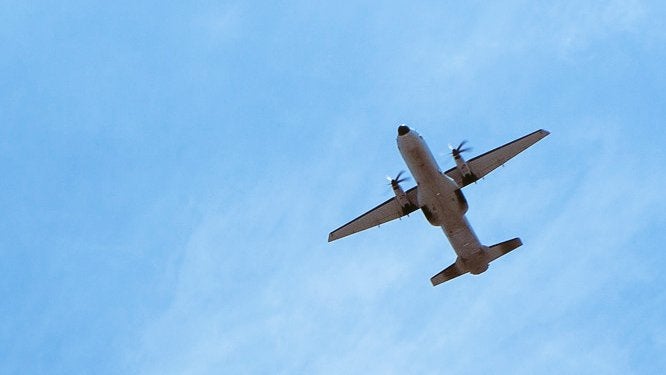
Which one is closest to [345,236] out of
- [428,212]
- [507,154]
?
[428,212]

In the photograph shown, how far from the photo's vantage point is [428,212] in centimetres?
7812

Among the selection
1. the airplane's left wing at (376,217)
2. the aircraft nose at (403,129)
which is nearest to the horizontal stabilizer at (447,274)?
the airplane's left wing at (376,217)

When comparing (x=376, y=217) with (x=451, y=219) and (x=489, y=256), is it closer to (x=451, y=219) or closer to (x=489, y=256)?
(x=451, y=219)

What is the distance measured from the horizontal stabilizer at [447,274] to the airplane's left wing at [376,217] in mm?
6161

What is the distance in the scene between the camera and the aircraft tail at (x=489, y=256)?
80625mm

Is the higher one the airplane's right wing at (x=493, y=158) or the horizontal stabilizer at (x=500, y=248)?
the airplane's right wing at (x=493, y=158)

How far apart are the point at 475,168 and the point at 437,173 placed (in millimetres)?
6888

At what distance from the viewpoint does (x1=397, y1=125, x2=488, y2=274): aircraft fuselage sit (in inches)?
2886

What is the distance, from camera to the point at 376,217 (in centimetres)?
8344

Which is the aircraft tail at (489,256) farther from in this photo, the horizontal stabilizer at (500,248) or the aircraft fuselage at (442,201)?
the aircraft fuselage at (442,201)

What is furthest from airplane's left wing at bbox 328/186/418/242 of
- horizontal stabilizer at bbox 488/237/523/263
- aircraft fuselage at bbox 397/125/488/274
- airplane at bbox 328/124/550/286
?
horizontal stabilizer at bbox 488/237/523/263

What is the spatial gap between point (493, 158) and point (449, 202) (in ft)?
22.4

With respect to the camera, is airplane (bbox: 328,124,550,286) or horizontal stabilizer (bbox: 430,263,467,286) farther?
horizontal stabilizer (bbox: 430,263,467,286)

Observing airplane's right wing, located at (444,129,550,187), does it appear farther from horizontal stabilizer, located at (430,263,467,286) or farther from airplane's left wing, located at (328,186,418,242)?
horizontal stabilizer, located at (430,263,467,286)
